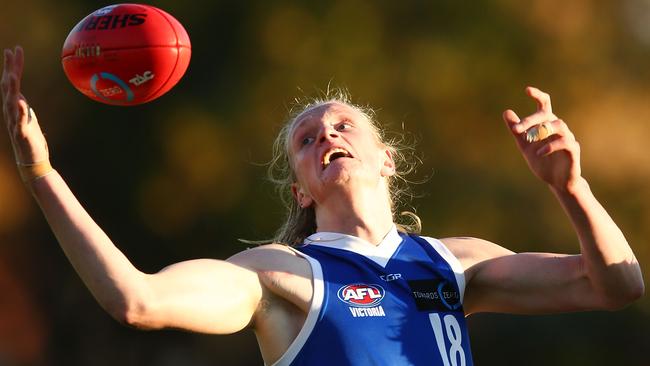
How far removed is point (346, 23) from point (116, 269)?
7.55 m

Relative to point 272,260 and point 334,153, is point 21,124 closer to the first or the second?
point 272,260

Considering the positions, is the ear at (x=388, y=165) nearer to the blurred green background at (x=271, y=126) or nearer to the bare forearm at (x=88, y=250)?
the bare forearm at (x=88, y=250)

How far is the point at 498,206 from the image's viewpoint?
33.2 ft

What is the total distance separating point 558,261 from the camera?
164 inches

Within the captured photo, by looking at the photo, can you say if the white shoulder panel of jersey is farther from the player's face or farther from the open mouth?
the open mouth

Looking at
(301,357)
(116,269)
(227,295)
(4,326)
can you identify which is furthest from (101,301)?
(4,326)

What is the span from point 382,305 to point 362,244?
34cm

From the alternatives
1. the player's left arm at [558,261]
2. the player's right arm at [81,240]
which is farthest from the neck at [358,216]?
the player's right arm at [81,240]

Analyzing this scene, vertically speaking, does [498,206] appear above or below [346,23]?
below

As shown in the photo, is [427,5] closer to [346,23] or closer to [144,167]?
[346,23]

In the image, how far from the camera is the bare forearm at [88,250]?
123 inches

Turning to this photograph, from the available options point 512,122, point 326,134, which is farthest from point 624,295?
A: point 326,134

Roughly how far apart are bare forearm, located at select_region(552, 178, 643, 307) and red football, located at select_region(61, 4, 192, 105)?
4.81ft

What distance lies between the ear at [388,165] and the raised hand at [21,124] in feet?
5.71
